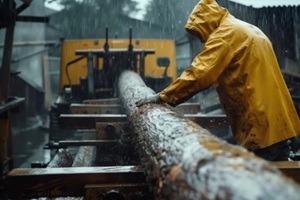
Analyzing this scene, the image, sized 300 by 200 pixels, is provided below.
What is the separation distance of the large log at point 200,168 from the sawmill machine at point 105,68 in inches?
155

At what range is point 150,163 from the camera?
2271 millimetres

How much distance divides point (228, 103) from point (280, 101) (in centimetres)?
42

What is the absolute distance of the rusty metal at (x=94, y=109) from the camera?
204 inches

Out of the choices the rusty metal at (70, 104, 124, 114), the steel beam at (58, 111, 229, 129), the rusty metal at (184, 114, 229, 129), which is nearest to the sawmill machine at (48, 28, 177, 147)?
the rusty metal at (70, 104, 124, 114)

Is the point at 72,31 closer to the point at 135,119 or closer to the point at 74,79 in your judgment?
the point at 74,79

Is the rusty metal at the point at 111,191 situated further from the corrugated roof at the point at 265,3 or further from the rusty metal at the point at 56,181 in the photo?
the corrugated roof at the point at 265,3

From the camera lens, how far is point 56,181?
2326 millimetres

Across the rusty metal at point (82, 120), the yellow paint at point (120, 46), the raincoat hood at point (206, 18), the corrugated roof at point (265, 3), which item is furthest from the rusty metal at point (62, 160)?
the corrugated roof at point (265, 3)

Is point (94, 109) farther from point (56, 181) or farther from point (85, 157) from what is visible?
point (56, 181)

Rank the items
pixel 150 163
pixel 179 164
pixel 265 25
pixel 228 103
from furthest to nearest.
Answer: pixel 265 25, pixel 228 103, pixel 150 163, pixel 179 164

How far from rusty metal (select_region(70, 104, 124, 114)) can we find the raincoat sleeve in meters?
2.33

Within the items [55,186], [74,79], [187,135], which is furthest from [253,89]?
[74,79]

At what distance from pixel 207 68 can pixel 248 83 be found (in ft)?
1.18

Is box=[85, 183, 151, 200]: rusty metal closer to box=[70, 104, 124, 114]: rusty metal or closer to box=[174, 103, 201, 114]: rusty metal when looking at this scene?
box=[70, 104, 124, 114]: rusty metal
